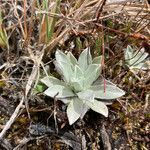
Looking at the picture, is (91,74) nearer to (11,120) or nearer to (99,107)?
(99,107)

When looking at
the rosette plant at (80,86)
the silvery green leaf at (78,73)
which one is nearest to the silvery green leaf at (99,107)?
the rosette plant at (80,86)

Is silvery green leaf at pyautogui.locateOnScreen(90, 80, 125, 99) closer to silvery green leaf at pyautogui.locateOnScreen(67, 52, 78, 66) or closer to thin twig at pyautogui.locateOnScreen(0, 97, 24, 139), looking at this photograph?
silvery green leaf at pyautogui.locateOnScreen(67, 52, 78, 66)

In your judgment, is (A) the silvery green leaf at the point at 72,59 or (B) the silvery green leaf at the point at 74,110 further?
(A) the silvery green leaf at the point at 72,59

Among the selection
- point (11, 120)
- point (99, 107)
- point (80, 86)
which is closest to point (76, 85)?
point (80, 86)

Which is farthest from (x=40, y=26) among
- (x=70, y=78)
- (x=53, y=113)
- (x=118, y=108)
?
(x=118, y=108)

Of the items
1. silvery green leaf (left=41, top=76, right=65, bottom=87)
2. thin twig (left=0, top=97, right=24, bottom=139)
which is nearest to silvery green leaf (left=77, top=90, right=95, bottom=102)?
silvery green leaf (left=41, top=76, right=65, bottom=87)

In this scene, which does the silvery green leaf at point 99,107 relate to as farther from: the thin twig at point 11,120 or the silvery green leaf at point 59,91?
the thin twig at point 11,120
